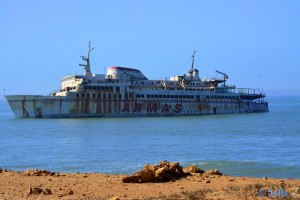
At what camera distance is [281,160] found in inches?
794

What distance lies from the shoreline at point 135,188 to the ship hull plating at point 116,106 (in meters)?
45.6

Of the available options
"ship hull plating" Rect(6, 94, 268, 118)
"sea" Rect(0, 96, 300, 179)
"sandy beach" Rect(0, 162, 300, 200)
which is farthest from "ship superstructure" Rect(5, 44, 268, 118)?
"sandy beach" Rect(0, 162, 300, 200)

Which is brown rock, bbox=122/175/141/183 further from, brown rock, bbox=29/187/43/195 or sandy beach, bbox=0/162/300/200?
brown rock, bbox=29/187/43/195

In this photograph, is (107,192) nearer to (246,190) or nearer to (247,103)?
(246,190)

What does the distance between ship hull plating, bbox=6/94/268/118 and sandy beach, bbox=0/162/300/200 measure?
4562 cm

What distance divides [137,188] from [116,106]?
51.2 m

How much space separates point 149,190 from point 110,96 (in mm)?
51353

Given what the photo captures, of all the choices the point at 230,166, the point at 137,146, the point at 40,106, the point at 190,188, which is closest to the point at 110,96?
the point at 40,106

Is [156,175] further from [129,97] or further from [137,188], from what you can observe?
[129,97]

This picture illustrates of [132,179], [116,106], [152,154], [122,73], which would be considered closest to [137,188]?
[132,179]

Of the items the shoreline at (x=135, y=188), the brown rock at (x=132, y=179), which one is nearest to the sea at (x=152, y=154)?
the shoreline at (x=135, y=188)

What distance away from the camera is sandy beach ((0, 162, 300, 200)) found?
10078 millimetres

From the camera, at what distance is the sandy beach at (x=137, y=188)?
1008cm

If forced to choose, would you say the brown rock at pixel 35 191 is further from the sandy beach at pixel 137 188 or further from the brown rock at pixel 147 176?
the brown rock at pixel 147 176
